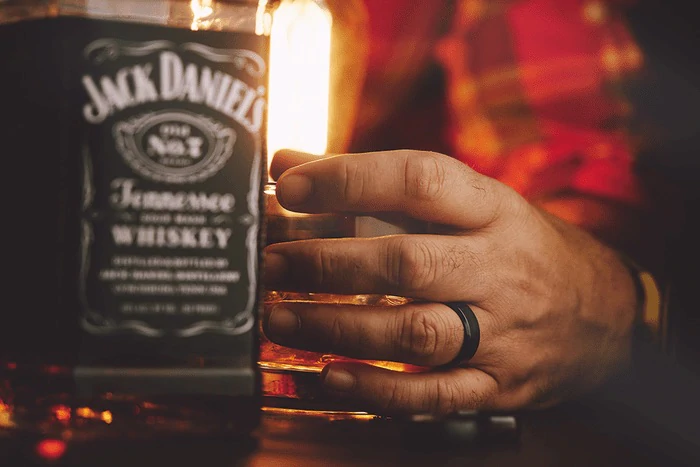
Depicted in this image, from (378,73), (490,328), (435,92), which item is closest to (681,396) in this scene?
(490,328)

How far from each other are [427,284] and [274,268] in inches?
5.4

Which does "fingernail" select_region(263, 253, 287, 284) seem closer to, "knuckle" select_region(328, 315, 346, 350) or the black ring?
"knuckle" select_region(328, 315, 346, 350)

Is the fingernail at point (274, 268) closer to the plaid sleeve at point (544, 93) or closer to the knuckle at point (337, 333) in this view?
the knuckle at point (337, 333)

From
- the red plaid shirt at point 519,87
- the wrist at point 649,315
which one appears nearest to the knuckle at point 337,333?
the wrist at point 649,315

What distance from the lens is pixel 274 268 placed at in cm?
55

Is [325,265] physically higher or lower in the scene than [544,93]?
lower

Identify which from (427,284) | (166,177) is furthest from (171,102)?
(427,284)

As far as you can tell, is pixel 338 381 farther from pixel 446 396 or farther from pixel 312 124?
pixel 312 124

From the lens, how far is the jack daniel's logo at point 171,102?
0.40 metres

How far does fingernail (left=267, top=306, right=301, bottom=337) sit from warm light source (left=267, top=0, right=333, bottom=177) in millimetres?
975

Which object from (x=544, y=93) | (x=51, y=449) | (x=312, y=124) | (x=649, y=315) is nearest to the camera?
(x=51, y=449)

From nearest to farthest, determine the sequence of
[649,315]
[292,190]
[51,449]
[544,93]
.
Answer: [51,449] < [292,190] < [649,315] < [544,93]

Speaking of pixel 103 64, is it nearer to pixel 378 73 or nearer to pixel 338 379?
pixel 338 379

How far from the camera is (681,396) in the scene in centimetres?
81
